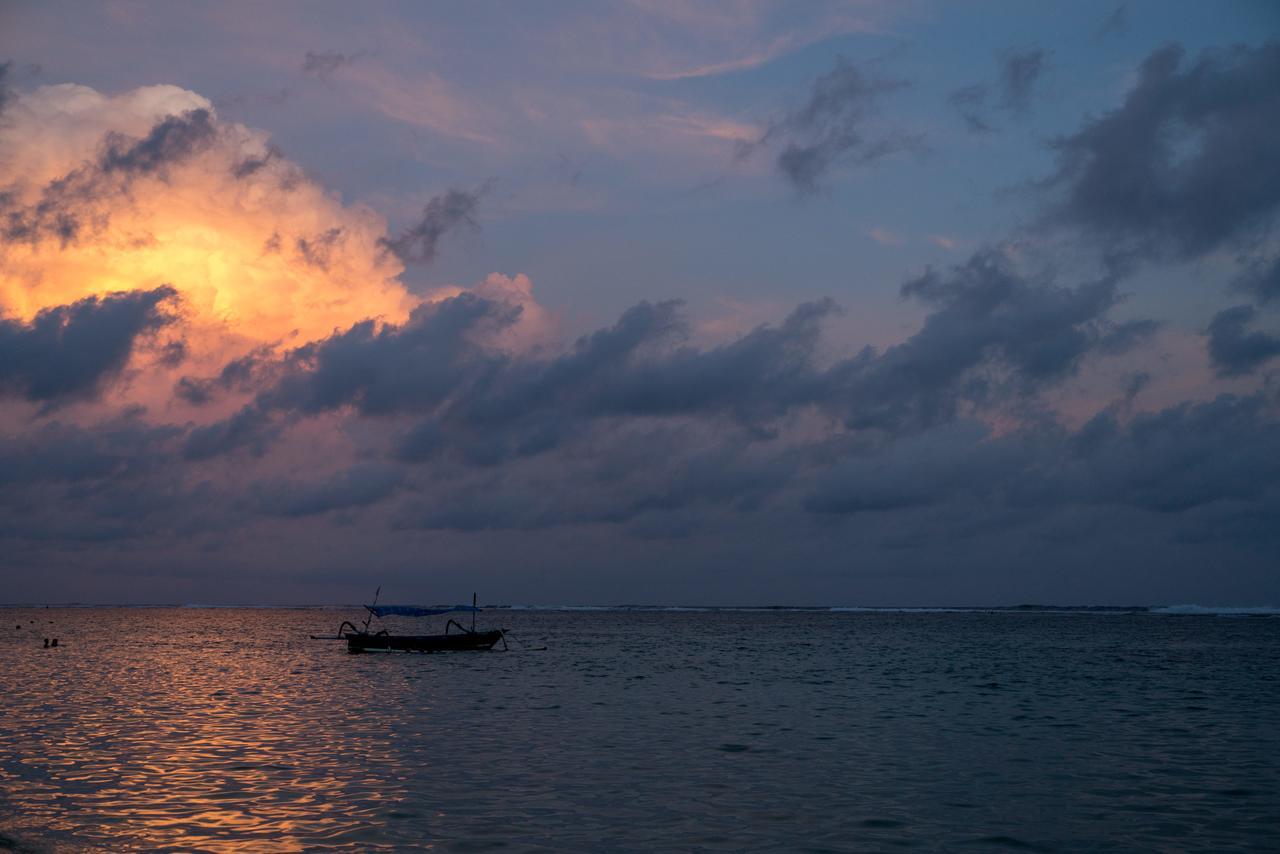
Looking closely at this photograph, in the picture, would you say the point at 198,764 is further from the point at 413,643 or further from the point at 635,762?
the point at 413,643

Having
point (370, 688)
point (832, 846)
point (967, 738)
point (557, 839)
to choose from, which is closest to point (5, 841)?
point (557, 839)

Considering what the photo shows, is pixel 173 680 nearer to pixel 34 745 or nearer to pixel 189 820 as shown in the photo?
pixel 34 745

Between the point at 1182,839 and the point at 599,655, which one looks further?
the point at 599,655

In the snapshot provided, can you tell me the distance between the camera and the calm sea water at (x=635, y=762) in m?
22.4

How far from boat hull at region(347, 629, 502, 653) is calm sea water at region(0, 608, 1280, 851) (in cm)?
2425

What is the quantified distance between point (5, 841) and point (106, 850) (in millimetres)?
2589

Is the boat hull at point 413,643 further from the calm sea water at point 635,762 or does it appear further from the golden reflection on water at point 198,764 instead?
the golden reflection on water at point 198,764

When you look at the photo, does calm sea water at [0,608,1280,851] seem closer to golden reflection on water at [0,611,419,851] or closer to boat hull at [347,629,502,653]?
golden reflection on water at [0,611,419,851]

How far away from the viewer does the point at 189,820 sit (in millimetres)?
22812

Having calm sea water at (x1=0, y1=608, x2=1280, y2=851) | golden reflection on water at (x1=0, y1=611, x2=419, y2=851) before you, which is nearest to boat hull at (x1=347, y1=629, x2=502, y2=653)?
calm sea water at (x1=0, y1=608, x2=1280, y2=851)

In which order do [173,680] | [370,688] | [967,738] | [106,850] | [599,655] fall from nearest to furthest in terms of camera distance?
1. [106,850]
2. [967,738]
3. [370,688]
4. [173,680]
5. [599,655]

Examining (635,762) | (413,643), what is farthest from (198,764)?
(413,643)

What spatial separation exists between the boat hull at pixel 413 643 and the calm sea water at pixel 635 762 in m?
24.3

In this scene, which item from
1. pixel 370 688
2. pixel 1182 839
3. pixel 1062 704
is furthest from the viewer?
pixel 370 688
